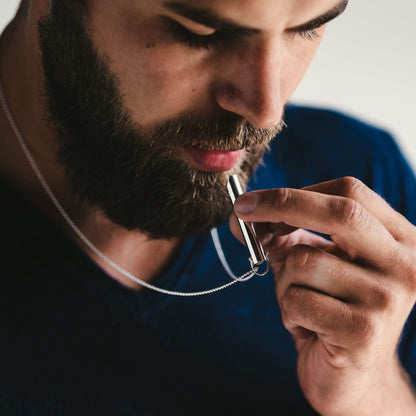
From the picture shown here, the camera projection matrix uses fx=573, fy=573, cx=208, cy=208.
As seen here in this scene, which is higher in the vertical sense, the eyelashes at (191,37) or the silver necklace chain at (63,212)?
the eyelashes at (191,37)

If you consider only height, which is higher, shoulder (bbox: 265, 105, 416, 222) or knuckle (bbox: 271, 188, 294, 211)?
knuckle (bbox: 271, 188, 294, 211)

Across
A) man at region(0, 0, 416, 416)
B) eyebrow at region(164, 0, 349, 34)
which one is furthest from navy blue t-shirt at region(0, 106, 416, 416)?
eyebrow at region(164, 0, 349, 34)

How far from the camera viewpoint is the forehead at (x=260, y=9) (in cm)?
70

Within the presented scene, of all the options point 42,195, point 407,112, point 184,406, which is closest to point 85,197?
point 42,195

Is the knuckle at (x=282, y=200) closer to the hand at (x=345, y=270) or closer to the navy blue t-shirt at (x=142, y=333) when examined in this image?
the hand at (x=345, y=270)

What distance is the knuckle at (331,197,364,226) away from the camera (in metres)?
0.77

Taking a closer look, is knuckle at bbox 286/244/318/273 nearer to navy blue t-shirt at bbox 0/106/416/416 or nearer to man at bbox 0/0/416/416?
man at bbox 0/0/416/416

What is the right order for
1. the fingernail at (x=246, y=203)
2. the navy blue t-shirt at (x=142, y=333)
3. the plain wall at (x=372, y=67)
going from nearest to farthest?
the fingernail at (x=246, y=203)
the navy blue t-shirt at (x=142, y=333)
the plain wall at (x=372, y=67)

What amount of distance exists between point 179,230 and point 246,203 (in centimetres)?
21

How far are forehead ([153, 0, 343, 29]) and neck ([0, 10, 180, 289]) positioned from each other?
0.36 m

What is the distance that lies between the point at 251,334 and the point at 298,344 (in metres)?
0.11

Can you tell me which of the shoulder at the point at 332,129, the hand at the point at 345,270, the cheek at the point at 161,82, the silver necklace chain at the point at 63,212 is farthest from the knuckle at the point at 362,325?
the shoulder at the point at 332,129

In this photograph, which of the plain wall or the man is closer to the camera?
the man

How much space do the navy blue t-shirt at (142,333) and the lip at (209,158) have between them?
24 centimetres
